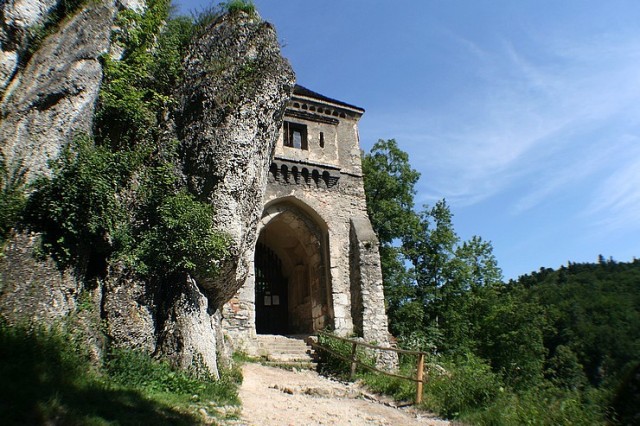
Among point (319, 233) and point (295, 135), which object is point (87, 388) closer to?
point (319, 233)

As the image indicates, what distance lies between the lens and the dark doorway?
56.5 feet

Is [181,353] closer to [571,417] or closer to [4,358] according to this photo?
[4,358]

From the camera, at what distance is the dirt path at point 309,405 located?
21.4ft

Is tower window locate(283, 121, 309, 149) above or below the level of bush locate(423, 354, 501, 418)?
above

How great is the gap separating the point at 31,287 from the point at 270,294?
1202cm

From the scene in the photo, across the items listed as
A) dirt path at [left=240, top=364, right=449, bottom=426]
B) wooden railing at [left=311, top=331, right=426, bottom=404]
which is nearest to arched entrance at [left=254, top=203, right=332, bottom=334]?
wooden railing at [left=311, top=331, right=426, bottom=404]

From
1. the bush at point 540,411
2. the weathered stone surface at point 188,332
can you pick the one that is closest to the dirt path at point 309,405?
the bush at point 540,411

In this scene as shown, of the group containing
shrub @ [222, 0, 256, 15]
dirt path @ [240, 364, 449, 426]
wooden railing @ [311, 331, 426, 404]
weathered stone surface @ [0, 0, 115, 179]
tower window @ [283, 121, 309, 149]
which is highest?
shrub @ [222, 0, 256, 15]

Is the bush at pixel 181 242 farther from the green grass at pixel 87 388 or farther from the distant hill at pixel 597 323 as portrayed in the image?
the distant hill at pixel 597 323

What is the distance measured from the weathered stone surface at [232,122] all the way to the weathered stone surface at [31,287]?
247 centimetres

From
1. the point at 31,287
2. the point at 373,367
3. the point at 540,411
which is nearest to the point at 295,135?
the point at 373,367

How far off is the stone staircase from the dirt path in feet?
4.62

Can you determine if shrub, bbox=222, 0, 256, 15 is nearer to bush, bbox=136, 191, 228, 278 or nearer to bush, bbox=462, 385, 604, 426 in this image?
bush, bbox=136, 191, 228, 278

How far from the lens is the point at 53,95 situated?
7301 mm
